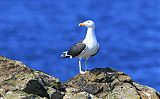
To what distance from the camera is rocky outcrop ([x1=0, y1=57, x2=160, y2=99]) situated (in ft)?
54.6

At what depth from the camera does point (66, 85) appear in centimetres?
1922

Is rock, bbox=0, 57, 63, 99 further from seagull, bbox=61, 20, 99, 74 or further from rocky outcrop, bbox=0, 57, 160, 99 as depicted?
seagull, bbox=61, 20, 99, 74

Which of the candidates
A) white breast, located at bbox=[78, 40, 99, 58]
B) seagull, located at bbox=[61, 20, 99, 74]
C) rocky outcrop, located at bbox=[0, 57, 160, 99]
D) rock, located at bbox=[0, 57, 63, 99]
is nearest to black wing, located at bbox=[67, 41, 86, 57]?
seagull, located at bbox=[61, 20, 99, 74]

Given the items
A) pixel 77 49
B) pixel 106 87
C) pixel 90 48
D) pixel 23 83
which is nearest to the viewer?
pixel 23 83

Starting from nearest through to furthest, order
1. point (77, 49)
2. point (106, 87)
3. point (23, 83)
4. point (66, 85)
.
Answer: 1. point (23, 83)
2. point (106, 87)
3. point (66, 85)
4. point (77, 49)

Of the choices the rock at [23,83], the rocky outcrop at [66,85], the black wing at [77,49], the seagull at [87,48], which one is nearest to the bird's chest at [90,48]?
the seagull at [87,48]

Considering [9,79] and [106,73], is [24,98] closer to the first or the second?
[9,79]

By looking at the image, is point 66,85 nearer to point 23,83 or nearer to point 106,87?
point 106,87

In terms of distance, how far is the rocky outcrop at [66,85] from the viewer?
54.6ft

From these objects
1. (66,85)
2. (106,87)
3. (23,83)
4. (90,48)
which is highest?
(90,48)

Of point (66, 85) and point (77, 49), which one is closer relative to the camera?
point (66, 85)

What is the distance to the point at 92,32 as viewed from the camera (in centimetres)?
2317

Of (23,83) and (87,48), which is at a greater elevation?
(87,48)

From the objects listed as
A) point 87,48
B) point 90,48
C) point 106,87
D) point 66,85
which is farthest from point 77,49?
point 106,87
